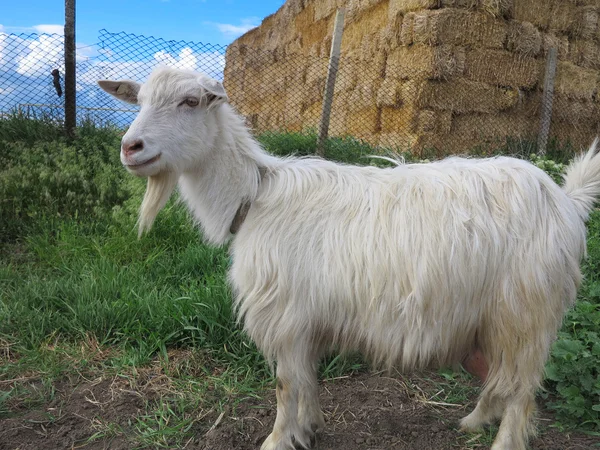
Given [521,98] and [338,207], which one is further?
[521,98]

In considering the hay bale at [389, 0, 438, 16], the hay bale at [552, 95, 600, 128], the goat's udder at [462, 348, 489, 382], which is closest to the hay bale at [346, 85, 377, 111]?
the hay bale at [389, 0, 438, 16]

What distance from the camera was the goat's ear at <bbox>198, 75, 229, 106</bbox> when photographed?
7.76ft

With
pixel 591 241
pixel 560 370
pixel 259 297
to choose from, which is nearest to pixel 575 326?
pixel 560 370

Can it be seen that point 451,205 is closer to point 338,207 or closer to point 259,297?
point 338,207

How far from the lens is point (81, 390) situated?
298 cm

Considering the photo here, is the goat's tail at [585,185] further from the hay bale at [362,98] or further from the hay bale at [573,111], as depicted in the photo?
the hay bale at [573,111]

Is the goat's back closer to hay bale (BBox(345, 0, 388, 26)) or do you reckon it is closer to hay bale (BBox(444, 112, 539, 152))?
hay bale (BBox(444, 112, 539, 152))

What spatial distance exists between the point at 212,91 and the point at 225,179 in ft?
1.29

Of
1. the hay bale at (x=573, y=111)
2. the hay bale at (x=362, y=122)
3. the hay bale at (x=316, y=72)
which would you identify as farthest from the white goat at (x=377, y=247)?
the hay bale at (x=316, y=72)

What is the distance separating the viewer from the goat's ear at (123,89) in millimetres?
2787

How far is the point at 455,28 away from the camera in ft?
25.3

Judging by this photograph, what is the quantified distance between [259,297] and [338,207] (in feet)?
1.70

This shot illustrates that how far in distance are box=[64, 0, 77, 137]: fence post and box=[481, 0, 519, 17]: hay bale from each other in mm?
5585

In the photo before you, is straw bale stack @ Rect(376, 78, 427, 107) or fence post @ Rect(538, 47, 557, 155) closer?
straw bale stack @ Rect(376, 78, 427, 107)
